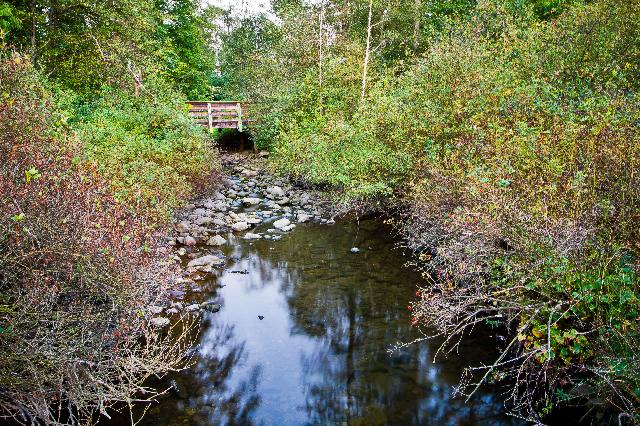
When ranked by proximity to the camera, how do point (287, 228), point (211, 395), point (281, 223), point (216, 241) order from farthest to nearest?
point (281, 223) < point (287, 228) < point (216, 241) < point (211, 395)

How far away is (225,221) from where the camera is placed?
52.9ft

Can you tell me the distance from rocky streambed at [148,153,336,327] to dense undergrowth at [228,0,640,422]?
1.51 meters

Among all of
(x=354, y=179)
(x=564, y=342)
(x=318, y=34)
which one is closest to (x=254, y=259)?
(x=354, y=179)

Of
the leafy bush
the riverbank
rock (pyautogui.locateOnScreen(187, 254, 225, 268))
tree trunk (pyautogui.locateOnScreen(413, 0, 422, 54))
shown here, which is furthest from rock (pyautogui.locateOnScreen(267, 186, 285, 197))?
tree trunk (pyautogui.locateOnScreen(413, 0, 422, 54))

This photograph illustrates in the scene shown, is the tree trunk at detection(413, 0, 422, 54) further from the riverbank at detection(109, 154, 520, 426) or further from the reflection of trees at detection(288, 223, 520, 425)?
the reflection of trees at detection(288, 223, 520, 425)

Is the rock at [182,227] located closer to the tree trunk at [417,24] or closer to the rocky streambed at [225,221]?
the rocky streambed at [225,221]

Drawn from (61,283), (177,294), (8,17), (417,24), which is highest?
(417,24)

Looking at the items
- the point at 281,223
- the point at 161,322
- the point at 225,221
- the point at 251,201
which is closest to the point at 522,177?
the point at 161,322

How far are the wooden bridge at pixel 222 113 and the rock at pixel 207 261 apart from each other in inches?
658

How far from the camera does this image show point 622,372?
4445mm

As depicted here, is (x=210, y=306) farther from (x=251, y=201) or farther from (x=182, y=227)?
(x=251, y=201)

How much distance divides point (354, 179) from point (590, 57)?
7352 millimetres

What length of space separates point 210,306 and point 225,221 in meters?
6.62

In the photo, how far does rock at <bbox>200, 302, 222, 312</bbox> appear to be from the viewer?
31.8 ft
